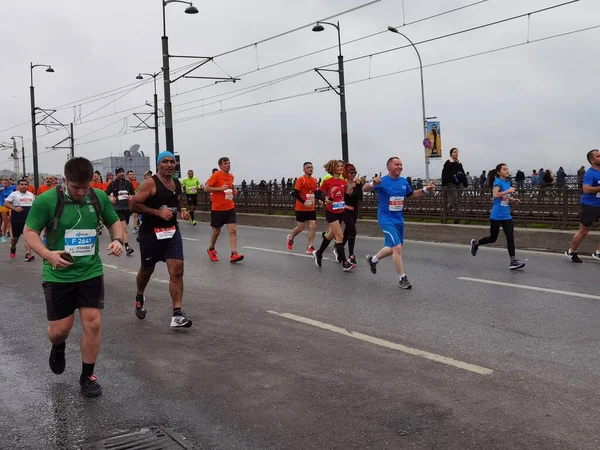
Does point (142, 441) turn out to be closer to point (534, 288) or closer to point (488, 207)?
point (534, 288)

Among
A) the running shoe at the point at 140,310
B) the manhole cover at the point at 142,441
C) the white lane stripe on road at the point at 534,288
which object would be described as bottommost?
the manhole cover at the point at 142,441

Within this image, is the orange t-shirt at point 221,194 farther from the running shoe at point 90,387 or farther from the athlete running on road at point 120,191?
the running shoe at point 90,387

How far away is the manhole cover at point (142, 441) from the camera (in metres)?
3.65

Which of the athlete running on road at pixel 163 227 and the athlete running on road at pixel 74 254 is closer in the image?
the athlete running on road at pixel 74 254

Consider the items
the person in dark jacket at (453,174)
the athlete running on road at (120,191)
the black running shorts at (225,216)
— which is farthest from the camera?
the person in dark jacket at (453,174)

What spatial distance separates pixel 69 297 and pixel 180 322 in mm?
2039

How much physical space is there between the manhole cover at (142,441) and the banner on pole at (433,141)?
27215 millimetres

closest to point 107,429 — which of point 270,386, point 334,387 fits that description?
point 270,386

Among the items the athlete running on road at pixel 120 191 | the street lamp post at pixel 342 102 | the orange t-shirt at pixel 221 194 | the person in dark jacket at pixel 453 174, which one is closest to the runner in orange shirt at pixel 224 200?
the orange t-shirt at pixel 221 194

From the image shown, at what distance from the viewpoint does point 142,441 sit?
3744mm

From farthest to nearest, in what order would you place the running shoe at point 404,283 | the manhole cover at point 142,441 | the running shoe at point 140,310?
the running shoe at point 404,283 < the running shoe at point 140,310 < the manhole cover at point 142,441

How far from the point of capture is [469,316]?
6.68 m

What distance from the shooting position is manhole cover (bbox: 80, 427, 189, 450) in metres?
3.65

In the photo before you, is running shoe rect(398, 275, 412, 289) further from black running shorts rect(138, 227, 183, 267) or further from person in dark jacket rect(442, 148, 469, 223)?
person in dark jacket rect(442, 148, 469, 223)
